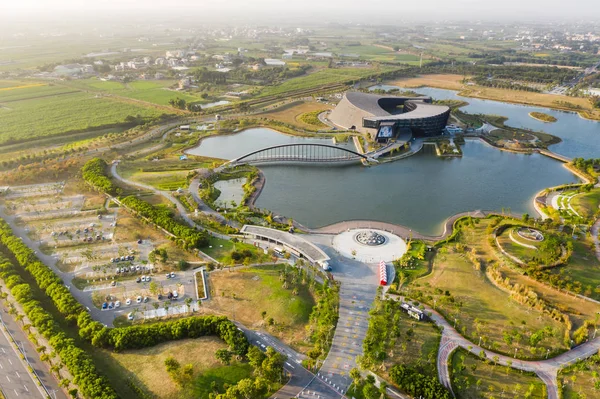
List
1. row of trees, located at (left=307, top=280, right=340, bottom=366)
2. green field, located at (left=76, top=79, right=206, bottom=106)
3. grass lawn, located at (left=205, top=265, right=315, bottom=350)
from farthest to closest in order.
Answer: green field, located at (left=76, top=79, right=206, bottom=106) < grass lawn, located at (left=205, top=265, right=315, bottom=350) < row of trees, located at (left=307, top=280, right=340, bottom=366)

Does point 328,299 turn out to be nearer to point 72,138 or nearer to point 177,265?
point 177,265

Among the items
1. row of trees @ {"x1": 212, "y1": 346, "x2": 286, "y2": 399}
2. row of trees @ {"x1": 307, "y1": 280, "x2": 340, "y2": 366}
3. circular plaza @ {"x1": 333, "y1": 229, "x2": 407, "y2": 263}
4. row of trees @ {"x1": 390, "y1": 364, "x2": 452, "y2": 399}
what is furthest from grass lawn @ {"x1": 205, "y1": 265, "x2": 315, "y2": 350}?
row of trees @ {"x1": 390, "y1": 364, "x2": 452, "y2": 399}

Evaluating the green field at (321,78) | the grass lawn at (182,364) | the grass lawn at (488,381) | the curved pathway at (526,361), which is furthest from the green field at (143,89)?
the grass lawn at (488,381)

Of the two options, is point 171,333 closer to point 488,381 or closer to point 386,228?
point 488,381

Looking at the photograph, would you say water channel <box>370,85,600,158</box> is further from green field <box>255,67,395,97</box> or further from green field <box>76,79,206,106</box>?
green field <box>76,79,206,106</box>

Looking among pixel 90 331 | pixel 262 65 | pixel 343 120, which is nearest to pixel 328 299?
pixel 90 331

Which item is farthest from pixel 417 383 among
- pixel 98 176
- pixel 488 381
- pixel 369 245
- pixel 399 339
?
pixel 98 176

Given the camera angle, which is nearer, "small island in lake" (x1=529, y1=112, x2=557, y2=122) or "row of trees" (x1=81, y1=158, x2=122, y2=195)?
"row of trees" (x1=81, y1=158, x2=122, y2=195)
